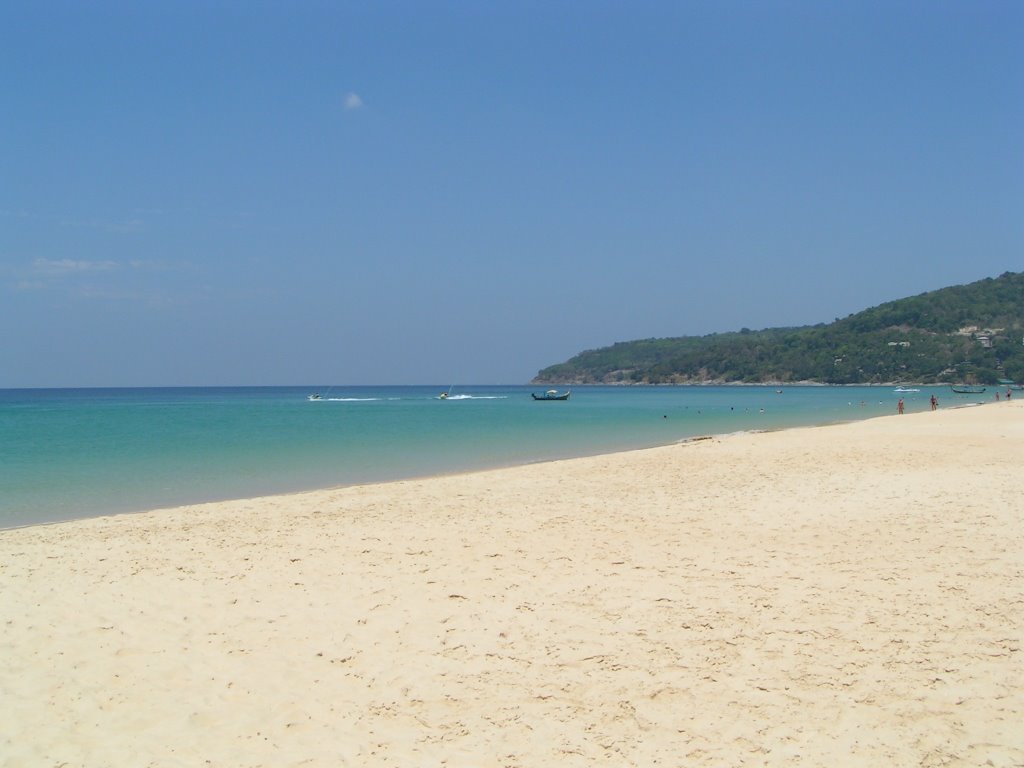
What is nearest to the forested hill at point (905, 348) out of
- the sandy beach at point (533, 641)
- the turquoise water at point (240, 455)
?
the turquoise water at point (240, 455)

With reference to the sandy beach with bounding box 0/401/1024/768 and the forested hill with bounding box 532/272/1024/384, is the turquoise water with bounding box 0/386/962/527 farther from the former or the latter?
the forested hill with bounding box 532/272/1024/384

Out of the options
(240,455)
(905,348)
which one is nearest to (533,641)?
(240,455)

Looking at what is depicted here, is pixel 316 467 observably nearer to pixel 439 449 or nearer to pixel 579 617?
Result: pixel 439 449

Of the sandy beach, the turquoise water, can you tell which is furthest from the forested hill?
the sandy beach

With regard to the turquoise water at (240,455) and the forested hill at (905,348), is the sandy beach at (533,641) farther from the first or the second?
the forested hill at (905,348)

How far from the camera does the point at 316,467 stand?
2425 cm

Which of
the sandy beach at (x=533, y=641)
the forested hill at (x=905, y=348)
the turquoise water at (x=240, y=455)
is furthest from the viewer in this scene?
the forested hill at (x=905, y=348)

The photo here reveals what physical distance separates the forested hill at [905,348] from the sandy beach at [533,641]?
130085 mm

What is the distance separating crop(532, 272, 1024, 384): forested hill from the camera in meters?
131

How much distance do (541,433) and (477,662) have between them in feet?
107

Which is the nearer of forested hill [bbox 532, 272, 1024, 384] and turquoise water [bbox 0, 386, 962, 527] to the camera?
turquoise water [bbox 0, 386, 962, 527]

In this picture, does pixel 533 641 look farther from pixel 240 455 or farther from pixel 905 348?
pixel 905 348

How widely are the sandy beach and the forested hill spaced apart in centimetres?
13009

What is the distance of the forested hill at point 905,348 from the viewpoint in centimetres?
13138
